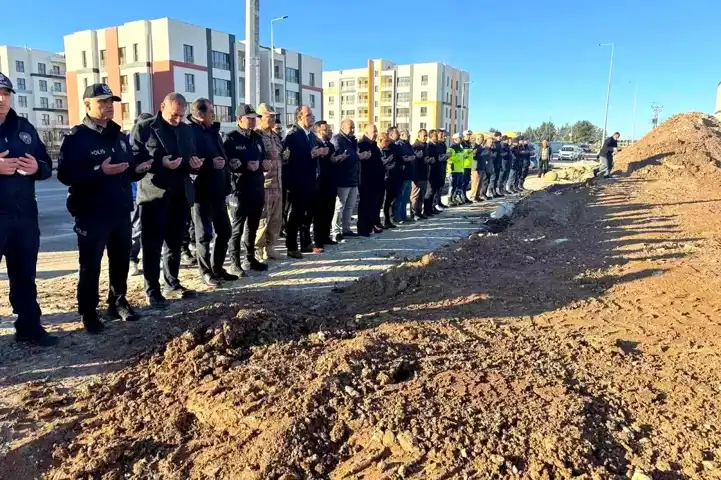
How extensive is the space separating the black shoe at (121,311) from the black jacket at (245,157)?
2011 millimetres

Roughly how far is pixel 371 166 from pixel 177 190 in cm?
464

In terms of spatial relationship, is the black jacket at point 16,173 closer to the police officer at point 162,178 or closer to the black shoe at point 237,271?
the police officer at point 162,178

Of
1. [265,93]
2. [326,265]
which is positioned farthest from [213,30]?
[326,265]

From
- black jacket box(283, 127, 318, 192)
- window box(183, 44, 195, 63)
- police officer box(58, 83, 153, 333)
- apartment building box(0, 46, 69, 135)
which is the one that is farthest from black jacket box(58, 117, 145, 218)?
apartment building box(0, 46, 69, 135)

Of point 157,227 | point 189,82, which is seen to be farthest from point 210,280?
point 189,82

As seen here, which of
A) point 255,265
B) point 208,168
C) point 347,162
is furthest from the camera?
point 347,162

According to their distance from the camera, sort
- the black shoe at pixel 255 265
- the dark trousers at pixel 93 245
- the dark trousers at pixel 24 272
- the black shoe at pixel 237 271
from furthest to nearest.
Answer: the black shoe at pixel 255 265 → the black shoe at pixel 237 271 → the dark trousers at pixel 93 245 → the dark trousers at pixel 24 272

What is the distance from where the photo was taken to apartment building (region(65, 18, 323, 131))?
157ft

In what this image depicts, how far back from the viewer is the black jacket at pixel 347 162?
8.62 meters

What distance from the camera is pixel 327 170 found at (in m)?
8.29

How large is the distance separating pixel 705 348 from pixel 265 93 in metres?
53.6

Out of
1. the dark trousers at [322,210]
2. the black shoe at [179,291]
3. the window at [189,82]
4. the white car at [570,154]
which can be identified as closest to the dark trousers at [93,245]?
the black shoe at [179,291]

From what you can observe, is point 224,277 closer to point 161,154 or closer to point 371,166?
point 161,154

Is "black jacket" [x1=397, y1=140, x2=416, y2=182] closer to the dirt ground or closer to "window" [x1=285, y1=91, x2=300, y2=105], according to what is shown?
the dirt ground
